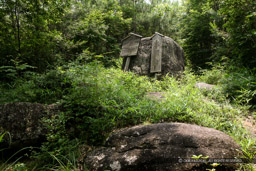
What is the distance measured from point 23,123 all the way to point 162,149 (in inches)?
92.5

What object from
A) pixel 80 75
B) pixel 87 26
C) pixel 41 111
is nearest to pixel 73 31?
pixel 87 26

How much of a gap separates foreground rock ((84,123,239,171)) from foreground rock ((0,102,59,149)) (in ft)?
3.43

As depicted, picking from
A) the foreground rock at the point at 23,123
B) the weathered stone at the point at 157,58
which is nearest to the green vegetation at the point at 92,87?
the foreground rock at the point at 23,123

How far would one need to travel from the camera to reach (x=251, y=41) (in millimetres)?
5305

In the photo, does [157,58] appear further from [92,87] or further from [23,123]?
[23,123]

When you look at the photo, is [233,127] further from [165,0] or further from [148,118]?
[165,0]

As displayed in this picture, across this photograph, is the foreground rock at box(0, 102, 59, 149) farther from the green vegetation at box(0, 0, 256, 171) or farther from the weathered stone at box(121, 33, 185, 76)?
the weathered stone at box(121, 33, 185, 76)

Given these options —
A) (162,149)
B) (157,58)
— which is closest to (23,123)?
(162,149)

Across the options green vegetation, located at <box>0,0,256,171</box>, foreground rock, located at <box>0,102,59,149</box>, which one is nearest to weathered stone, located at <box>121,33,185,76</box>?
green vegetation, located at <box>0,0,256,171</box>

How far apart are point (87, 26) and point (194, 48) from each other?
25.4 ft

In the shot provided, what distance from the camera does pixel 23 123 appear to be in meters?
2.66

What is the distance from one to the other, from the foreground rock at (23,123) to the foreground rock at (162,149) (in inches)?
41.1

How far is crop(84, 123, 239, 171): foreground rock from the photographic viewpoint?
1890 millimetres

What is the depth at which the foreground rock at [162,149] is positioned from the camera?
6.20ft
